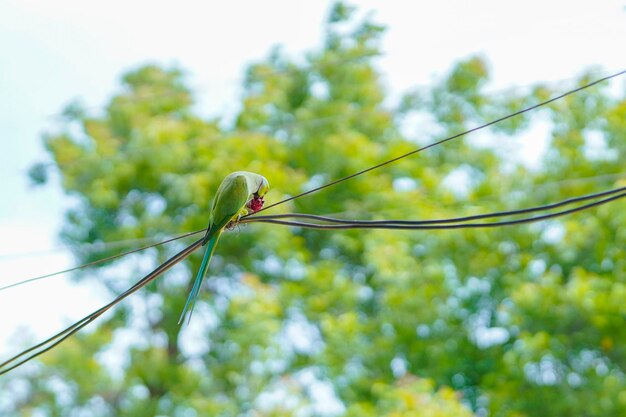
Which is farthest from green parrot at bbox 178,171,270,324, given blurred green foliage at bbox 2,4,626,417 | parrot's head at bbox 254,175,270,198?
blurred green foliage at bbox 2,4,626,417

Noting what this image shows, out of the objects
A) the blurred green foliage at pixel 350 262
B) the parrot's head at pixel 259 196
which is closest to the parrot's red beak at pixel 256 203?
the parrot's head at pixel 259 196

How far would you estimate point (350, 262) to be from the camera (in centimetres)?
476

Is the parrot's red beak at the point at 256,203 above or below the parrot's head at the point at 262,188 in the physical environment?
below

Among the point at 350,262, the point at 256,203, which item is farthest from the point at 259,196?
the point at 350,262

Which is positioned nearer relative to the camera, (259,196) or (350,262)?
(259,196)

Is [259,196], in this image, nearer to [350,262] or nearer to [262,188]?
[262,188]

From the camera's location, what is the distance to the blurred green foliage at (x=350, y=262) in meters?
3.37

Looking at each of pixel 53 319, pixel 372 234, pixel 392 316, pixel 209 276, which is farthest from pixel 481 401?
pixel 53 319

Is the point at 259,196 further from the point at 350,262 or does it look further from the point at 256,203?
the point at 350,262

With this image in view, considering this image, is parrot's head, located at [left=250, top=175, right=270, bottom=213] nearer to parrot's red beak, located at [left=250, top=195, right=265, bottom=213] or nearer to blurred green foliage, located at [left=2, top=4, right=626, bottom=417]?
parrot's red beak, located at [left=250, top=195, right=265, bottom=213]

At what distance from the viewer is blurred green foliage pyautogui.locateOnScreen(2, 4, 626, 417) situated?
133 inches

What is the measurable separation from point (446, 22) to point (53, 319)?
107 inches

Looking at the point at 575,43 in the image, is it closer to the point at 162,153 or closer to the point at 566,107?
the point at 566,107

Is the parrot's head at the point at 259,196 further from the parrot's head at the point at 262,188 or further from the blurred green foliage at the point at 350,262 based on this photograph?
the blurred green foliage at the point at 350,262
